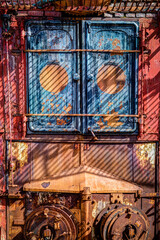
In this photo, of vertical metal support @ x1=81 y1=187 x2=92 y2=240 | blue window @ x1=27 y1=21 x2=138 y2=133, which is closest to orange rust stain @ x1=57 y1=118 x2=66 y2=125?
blue window @ x1=27 y1=21 x2=138 y2=133

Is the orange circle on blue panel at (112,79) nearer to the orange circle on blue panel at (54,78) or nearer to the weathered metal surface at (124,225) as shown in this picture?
the orange circle on blue panel at (54,78)

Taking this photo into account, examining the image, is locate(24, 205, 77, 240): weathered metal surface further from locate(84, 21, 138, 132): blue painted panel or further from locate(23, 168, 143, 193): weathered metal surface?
locate(84, 21, 138, 132): blue painted panel

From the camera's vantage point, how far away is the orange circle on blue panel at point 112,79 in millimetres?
4898

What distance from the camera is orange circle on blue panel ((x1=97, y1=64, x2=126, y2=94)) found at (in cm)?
490

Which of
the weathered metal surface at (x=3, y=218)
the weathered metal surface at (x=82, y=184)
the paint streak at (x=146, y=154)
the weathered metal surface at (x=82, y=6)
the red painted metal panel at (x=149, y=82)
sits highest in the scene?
the weathered metal surface at (x=82, y=6)

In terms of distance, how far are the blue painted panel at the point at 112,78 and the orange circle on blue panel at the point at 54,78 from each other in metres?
0.52

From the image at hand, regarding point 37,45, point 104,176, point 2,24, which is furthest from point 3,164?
point 2,24

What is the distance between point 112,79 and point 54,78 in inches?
50.1

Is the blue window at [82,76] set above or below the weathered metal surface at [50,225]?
above

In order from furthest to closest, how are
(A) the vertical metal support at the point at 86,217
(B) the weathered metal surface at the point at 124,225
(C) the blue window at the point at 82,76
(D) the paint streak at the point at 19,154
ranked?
(D) the paint streak at the point at 19,154 → (C) the blue window at the point at 82,76 → (A) the vertical metal support at the point at 86,217 → (B) the weathered metal surface at the point at 124,225

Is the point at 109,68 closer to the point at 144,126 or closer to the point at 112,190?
the point at 144,126

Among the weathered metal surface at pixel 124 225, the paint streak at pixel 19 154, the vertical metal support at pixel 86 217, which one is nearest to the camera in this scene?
the weathered metal surface at pixel 124 225

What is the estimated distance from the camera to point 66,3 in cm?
458

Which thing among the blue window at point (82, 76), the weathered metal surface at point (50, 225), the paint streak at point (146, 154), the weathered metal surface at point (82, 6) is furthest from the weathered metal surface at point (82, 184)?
the weathered metal surface at point (82, 6)
